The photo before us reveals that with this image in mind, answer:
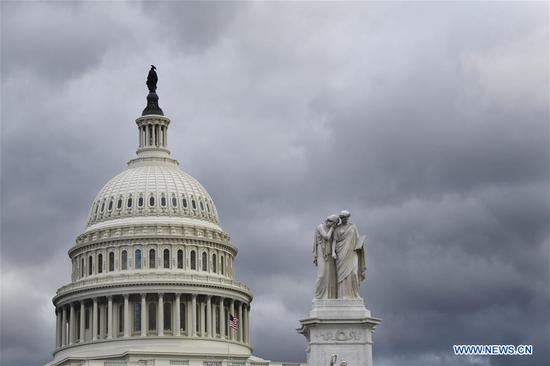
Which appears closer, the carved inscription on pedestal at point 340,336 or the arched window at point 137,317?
the carved inscription on pedestal at point 340,336

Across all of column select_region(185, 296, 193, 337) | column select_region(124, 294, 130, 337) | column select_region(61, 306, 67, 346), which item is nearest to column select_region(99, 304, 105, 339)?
column select_region(124, 294, 130, 337)

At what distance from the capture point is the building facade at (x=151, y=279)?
18262 cm

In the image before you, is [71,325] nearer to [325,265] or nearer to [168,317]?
[168,317]

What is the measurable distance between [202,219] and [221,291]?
11907 mm

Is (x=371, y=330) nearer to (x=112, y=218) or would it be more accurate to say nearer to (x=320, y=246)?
(x=320, y=246)

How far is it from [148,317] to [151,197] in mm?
17261

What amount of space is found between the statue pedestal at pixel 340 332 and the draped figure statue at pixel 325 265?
16.3 inches

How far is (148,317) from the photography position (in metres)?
185

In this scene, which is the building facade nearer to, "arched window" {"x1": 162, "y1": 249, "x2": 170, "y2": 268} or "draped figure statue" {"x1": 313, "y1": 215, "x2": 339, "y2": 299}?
"arched window" {"x1": 162, "y1": 249, "x2": 170, "y2": 268}

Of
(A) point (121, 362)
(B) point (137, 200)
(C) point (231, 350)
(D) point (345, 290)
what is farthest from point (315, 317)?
(B) point (137, 200)

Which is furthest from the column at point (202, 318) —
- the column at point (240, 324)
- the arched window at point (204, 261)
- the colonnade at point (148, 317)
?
the column at point (240, 324)

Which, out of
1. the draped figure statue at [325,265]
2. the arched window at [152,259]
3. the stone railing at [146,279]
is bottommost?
the draped figure statue at [325,265]

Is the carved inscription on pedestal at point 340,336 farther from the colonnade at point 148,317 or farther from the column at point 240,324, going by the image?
the column at point 240,324

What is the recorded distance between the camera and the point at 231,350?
181375 mm
